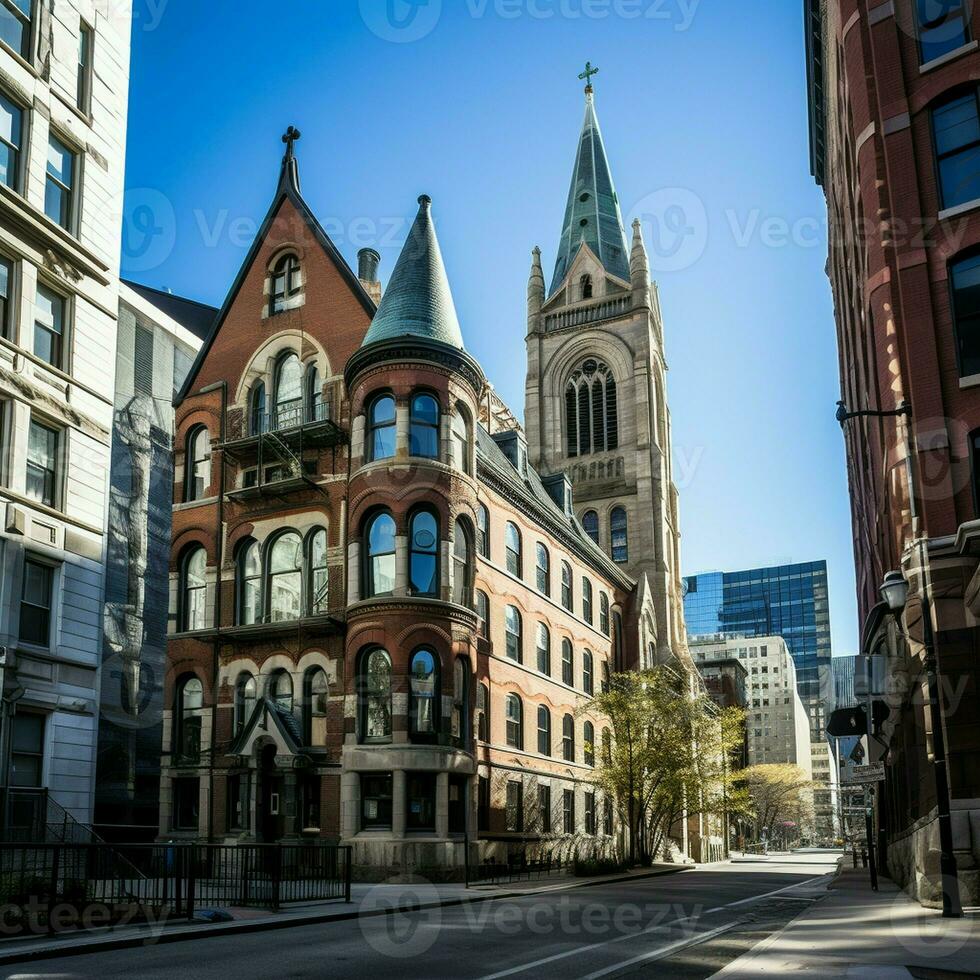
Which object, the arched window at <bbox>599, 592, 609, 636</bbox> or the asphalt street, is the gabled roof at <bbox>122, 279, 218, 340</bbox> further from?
the asphalt street

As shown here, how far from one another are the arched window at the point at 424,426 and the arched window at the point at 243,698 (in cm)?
932

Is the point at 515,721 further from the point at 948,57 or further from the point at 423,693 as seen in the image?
the point at 948,57

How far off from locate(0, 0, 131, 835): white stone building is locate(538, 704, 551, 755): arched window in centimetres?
2170

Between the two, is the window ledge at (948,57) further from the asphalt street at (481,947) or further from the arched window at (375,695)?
the arched window at (375,695)

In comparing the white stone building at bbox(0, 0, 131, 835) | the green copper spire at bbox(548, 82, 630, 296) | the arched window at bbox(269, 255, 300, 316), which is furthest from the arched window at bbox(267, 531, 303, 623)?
the green copper spire at bbox(548, 82, 630, 296)

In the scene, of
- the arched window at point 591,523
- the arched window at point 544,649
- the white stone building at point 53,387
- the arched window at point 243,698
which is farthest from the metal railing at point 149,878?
the arched window at point 591,523

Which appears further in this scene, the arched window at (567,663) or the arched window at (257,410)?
the arched window at (567,663)

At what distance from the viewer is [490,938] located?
15.3 meters

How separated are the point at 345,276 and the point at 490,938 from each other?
25996 mm

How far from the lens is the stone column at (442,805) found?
30.8 meters

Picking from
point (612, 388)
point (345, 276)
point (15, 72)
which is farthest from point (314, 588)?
point (612, 388)

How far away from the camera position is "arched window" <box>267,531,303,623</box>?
34969mm

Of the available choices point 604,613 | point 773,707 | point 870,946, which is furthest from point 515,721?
point 773,707

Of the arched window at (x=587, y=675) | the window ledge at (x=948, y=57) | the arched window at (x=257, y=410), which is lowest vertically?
the arched window at (x=587, y=675)
